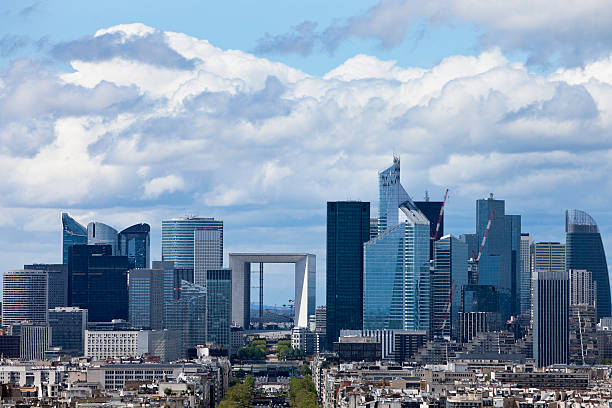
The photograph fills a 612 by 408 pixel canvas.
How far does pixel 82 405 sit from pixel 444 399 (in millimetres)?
33436

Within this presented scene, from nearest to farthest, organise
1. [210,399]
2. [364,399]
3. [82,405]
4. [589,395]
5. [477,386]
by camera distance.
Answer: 1. [82,405]
2. [364,399]
3. [589,395]
4. [477,386]
5. [210,399]

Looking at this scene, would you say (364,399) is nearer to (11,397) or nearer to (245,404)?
Answer: (11,397)

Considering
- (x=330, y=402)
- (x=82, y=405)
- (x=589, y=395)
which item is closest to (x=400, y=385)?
(x=330, y=402)

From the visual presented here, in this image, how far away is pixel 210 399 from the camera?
198 metres

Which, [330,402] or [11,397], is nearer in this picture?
[11,397]

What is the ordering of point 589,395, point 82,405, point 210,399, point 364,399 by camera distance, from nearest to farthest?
point 82,405
point 364,399
point 589,395
point 210,399

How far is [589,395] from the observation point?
6644 inches

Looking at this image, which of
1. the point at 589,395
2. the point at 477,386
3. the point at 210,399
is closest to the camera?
the point at 589,395

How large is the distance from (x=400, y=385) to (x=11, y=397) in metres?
64.9

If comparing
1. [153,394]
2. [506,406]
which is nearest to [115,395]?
[153,394]

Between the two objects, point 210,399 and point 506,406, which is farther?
point 210,399

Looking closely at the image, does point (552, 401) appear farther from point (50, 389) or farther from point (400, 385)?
point (50, 389)

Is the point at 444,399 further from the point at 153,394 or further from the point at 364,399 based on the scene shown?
the point at 153,394

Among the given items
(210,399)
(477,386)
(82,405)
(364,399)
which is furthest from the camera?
(210,399)
